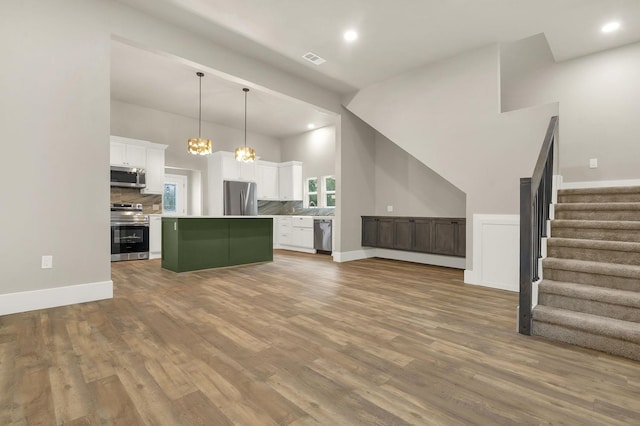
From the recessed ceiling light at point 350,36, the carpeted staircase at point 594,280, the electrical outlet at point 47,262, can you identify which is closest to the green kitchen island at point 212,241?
the electrical outlet at point 47,262

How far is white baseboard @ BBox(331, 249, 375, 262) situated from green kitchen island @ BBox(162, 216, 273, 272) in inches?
51.2

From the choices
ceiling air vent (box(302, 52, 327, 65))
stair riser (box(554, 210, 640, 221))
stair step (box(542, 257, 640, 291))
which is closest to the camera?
stair step (box(542, 257, 640, 291))

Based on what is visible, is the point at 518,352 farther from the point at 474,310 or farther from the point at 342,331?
the point at 342,331

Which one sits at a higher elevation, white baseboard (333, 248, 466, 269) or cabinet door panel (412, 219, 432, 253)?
cabinet door panel (412, 219, 432, 253)

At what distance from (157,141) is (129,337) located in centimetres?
576

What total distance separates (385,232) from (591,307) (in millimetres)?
3867

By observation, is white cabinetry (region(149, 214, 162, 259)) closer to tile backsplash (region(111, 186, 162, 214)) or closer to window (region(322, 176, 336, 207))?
tile backsplash (region(111, 186, 162, 214))

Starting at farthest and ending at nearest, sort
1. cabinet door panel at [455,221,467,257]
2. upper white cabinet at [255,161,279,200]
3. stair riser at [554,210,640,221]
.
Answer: upper white cabinet at [255,161,279,200] < cabinet door panel at [455,221,467,257] < stair riser at [554,210,640,221]

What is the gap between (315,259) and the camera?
21.1 feet

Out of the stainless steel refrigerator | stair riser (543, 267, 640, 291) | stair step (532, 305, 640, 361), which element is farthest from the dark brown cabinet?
the stainless steel refrigerator

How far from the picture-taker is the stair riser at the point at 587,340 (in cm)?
206

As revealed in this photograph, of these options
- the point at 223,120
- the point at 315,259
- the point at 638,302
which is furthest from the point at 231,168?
the point at 638,302

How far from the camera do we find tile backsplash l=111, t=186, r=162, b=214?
6.43 metres

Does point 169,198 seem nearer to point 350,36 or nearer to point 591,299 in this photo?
point 350,36
